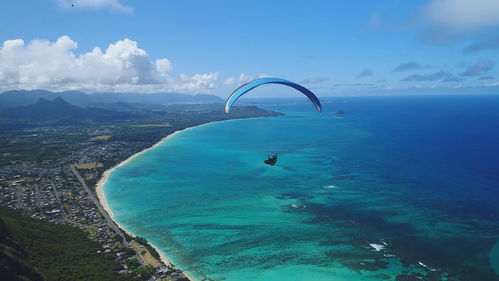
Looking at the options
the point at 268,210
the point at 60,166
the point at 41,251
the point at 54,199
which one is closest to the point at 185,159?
the point at 60,166

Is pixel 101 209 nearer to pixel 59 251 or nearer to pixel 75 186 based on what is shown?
pixel 75 186

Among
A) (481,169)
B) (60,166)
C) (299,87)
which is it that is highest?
(299,87)

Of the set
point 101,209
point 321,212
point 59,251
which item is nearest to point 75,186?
point 101,209

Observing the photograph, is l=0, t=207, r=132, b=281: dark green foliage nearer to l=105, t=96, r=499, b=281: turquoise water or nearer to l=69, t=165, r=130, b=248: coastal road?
l=69, t=165, r=130, b=248: coastal road

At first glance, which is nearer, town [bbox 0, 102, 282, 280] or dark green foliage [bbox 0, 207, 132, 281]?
dark green foliage [bbox 0, 207, 132, 281]

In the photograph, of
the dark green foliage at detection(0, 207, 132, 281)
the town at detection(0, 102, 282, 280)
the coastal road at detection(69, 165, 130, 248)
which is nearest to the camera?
the dark green foliage at detection(0, 207, 132, 281)

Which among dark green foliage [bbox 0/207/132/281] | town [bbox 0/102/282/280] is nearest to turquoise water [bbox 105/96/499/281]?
town [bbox 0/102/282/280]

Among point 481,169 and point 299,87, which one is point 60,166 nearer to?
point 299,87
